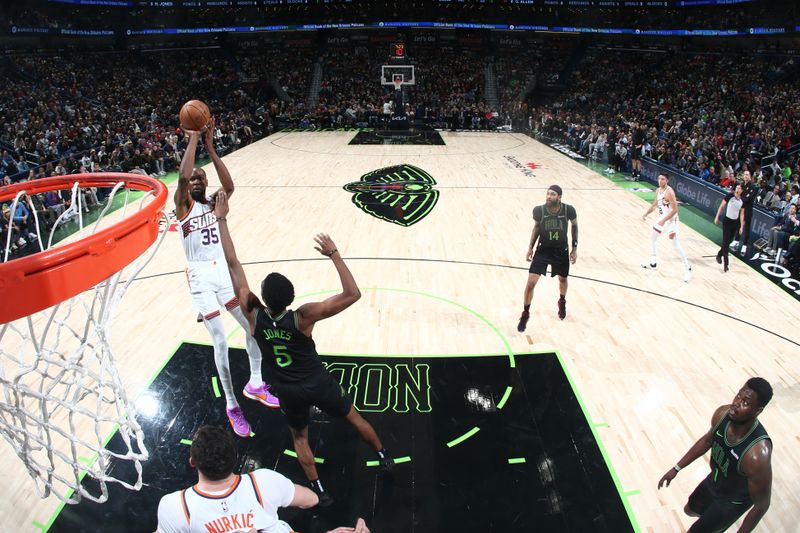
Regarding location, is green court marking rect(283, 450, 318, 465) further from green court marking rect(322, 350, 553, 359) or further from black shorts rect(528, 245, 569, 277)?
black shorts rect(528, 245, 569, 277)

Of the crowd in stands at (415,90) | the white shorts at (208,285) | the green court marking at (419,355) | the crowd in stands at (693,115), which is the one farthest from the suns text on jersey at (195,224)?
the crowd in stands at (415,90)

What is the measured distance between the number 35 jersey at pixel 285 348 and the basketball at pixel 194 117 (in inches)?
97.5

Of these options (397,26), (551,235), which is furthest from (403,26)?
(551,235)

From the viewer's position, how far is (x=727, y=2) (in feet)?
90.8

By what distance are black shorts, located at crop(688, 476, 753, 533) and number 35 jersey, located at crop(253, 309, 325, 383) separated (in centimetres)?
273

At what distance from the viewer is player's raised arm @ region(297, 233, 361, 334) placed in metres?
3.35

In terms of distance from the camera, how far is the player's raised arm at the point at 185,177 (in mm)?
4500

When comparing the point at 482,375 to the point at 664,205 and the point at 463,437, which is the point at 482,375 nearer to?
the point at 463,437

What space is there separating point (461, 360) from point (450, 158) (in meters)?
13.6

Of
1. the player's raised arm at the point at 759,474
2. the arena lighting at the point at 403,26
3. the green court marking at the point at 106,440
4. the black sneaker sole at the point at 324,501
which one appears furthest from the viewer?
the arena lighting at the point at 403,26

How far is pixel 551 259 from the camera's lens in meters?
6.46

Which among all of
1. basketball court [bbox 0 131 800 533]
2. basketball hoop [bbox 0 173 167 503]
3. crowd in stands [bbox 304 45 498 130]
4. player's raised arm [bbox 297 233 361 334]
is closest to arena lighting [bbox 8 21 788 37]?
crowd in stands [bbox 304 45 498 130]

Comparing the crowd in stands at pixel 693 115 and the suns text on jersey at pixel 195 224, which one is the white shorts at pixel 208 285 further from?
the crowd in stands at pixel 693 115

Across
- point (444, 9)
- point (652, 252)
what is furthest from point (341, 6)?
point (652, 252)
